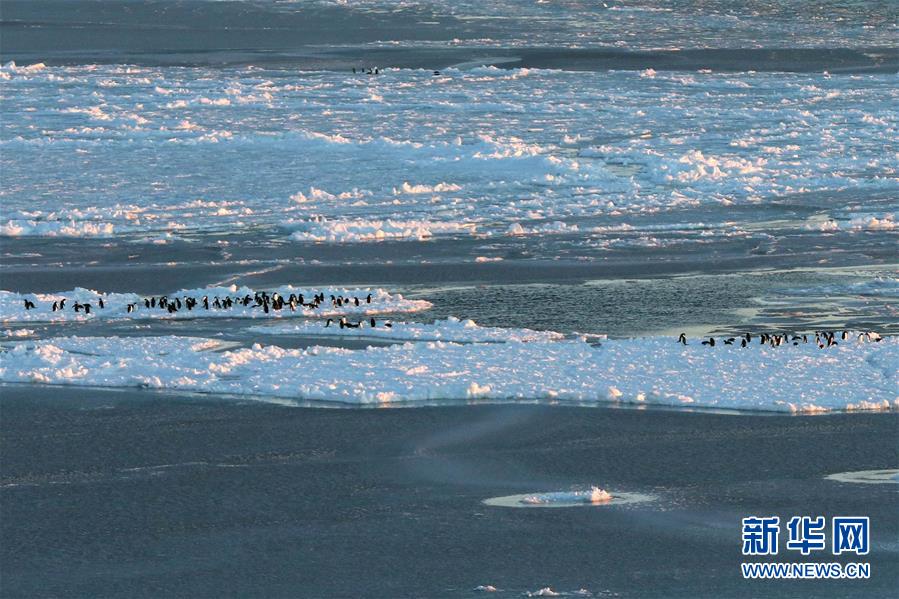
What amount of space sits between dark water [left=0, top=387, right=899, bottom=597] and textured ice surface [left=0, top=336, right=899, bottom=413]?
0.90ft

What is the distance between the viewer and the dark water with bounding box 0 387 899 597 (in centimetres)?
735

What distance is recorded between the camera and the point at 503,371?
35.4 feet

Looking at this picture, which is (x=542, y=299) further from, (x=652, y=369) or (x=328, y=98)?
(x=328, y=98)

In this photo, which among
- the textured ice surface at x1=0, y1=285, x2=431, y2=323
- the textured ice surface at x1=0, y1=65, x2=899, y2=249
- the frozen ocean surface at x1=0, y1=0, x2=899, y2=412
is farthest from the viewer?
the textured ice surface at x1=0, y1=65, x2=899, y2=249

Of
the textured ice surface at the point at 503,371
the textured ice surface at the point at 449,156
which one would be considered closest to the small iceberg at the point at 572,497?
the textured ice surface at the point at 503,371

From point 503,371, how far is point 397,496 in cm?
249

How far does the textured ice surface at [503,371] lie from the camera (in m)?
10.3

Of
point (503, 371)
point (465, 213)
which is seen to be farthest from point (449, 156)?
point (503, 371)

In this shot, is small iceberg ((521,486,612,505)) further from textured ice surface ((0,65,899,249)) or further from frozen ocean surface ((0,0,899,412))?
textured ice surface ((0,65,899,249))

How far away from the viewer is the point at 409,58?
117ft

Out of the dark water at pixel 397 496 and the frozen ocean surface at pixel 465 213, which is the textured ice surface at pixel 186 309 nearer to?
the frozen ocean surface at pixel 465 213

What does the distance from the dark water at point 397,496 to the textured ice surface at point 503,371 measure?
0.27 m

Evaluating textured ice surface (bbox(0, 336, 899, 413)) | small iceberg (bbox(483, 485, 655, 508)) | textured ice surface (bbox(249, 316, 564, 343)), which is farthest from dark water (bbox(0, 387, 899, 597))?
textured ice surface (bbox(249, 316, 564, 343))

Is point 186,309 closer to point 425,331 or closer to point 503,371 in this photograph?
point 425,331
